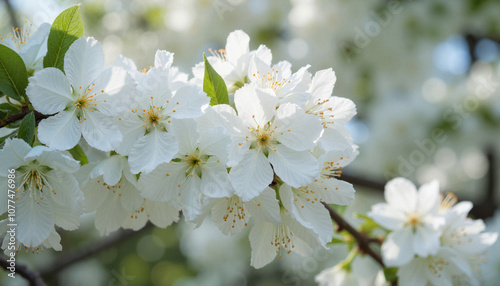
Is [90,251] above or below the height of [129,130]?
below

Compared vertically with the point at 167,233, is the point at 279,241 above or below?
above

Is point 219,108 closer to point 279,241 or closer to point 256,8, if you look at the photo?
point 279,241

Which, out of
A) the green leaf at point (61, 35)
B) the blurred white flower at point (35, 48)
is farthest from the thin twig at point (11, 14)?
the green leaf at point (61, 35)

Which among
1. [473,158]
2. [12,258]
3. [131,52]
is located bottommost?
[473,158]

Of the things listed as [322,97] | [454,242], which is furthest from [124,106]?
[454,242]

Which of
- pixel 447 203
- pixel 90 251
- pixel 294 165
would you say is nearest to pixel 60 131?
pixel 294 165

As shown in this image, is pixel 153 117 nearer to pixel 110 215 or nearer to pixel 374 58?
pixel 110 215
